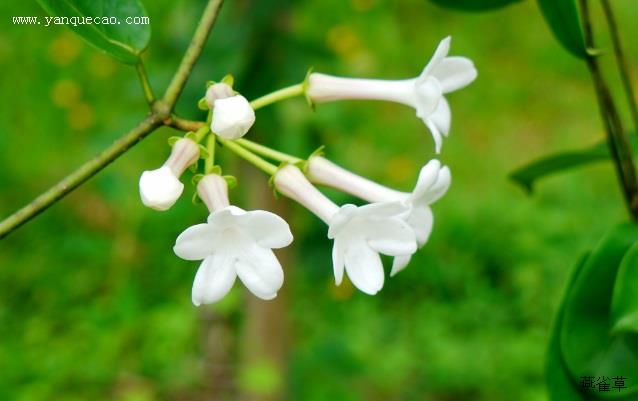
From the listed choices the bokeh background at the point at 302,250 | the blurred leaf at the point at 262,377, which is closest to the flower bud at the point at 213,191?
the bokeh background at the point at 302,250

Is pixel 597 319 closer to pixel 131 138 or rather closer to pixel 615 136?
pixel 615 136

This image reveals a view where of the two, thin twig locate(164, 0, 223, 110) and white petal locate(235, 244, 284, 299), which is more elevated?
thin twig locate(164, 0, 223, 110)

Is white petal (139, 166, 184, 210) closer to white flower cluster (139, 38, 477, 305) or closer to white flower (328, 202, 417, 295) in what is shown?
white flower cluster (139, 38, 477, 305)

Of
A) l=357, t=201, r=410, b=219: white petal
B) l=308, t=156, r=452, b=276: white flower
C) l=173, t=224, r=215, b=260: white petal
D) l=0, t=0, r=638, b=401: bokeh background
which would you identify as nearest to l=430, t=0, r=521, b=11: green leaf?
l=308, t=156, r=452, b=276: white flower

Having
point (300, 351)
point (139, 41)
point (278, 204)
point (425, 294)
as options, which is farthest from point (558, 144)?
point (139, 41)

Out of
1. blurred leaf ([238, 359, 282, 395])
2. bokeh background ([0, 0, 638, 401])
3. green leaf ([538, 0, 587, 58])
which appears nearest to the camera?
green leaf ([538, 0, 587, 58])

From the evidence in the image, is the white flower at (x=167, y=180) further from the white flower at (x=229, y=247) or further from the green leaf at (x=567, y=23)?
the green leaf at (x=567, y=23)

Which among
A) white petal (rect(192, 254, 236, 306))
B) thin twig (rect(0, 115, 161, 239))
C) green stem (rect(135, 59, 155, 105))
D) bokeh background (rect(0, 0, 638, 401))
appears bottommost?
bokeh background (rect(0, 0, 638, 401))
